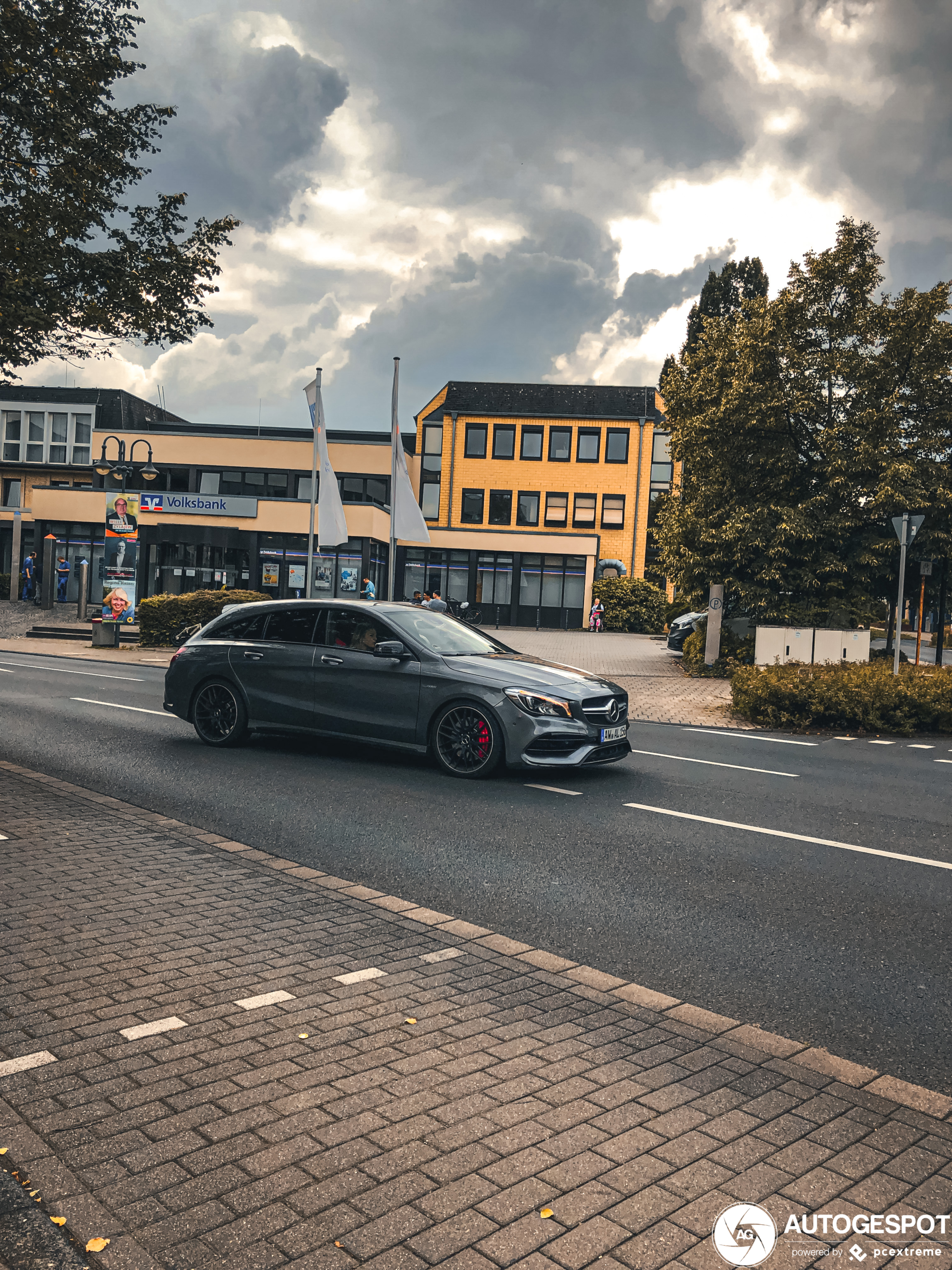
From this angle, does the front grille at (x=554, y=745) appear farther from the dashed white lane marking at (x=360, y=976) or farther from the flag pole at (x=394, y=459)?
the flag pole at (x=394, y=459)

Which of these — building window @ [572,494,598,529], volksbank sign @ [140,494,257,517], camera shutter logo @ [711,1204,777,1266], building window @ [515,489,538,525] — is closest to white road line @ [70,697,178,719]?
camera shutter logo @ [711,1204,777,1266]

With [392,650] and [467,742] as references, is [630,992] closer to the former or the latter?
[467,742]

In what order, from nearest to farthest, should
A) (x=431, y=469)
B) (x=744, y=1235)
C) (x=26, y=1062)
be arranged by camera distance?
(x=744, y=1235)
(x=26, y=1062)
(x=431, y=469)

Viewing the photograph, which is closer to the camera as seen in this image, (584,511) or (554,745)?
(554,745)

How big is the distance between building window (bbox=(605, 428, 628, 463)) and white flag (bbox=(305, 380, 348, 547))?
2737cm

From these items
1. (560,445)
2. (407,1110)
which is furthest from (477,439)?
(407,1110)

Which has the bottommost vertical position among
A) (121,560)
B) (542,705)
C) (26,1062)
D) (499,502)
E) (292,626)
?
(26,1062)

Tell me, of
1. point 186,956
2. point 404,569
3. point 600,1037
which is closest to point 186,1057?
point 186,956

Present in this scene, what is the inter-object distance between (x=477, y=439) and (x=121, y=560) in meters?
27.3

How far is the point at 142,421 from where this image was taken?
6281cm

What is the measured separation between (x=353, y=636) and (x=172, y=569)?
34.2 metres

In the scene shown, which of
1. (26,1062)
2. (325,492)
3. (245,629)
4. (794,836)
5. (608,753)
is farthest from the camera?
(325,492)

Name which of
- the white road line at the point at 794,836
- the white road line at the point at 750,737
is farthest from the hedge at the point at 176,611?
the white road line at the point at 794,836

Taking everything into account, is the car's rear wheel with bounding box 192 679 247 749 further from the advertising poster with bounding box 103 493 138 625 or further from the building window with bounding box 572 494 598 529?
the building window with bounding box 572 494 598 529
